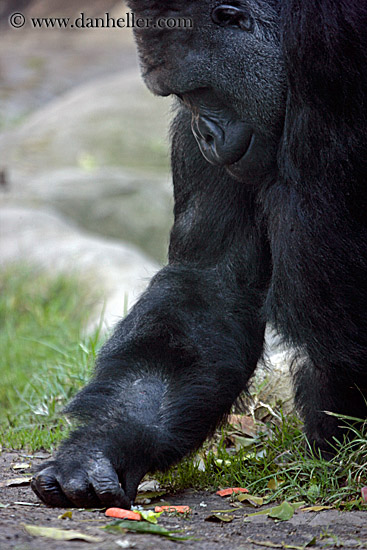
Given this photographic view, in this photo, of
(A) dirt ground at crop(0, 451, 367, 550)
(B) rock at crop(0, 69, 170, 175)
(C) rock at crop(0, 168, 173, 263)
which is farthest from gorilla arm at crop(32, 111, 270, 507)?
(B) rock at crop(0, 69, 170, 175)

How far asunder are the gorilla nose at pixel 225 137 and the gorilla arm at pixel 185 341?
30 cm

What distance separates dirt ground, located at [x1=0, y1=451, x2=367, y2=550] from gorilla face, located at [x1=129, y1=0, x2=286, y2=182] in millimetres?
1101

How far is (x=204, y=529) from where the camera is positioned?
89.8 inches

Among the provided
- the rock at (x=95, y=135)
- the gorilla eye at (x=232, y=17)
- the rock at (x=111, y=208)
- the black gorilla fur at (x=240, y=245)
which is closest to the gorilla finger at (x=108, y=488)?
the black gorilla fur at (x=240, y=245)

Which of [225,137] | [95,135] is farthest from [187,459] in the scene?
[95,135]

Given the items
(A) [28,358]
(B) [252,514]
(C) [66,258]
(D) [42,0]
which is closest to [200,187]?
(B) [252,514]

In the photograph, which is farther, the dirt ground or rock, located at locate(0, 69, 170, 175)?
rock, located at locate(0, 69, 170, 175)

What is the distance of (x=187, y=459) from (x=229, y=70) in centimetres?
132

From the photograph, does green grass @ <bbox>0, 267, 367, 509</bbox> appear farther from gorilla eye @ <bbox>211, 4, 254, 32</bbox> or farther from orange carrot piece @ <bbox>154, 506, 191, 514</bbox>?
gorilla eye @ <bbox>211, 4, 254, 32</bbox>

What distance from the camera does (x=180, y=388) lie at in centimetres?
289

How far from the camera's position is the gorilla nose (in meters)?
2.69

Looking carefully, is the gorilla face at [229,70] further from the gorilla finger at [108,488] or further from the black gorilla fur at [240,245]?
the gorilla finger at [108,488]

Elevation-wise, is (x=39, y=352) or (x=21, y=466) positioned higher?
(x=21, y=466)

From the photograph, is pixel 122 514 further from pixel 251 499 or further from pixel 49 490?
pixel 251 499
